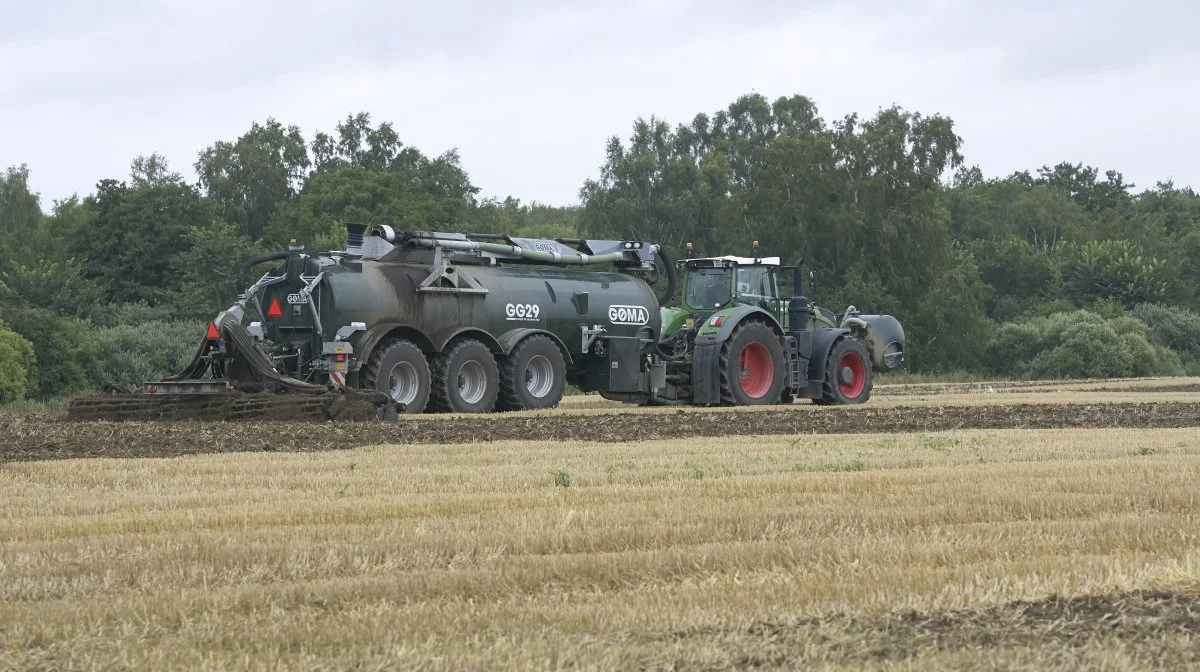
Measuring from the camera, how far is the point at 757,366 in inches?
1075

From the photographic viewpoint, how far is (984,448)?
15.2m

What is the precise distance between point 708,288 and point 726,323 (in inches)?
59.5

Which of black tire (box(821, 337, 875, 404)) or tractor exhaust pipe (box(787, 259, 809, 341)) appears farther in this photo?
black tire (box(821, 337, 875, 404))

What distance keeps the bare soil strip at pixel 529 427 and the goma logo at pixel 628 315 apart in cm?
320

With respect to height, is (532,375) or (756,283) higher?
(756,283)

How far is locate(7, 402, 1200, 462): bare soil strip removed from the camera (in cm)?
1614

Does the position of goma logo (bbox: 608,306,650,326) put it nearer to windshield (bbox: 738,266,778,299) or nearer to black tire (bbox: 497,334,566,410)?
black tire (bbox: 497,334,566,410)

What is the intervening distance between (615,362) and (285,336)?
5750 millimetres

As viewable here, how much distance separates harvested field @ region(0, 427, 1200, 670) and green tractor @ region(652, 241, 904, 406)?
1333cm

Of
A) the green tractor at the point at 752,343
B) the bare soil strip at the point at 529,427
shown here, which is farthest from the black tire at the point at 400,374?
the green tractor at the point at 752,343

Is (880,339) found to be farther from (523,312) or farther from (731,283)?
(523,312)

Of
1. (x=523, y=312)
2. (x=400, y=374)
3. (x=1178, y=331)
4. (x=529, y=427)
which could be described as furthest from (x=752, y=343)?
(x=1178, y=331)

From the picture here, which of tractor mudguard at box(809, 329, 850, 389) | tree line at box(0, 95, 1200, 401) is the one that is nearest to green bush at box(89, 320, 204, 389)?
tree line at box(0, 95, 1200, 401)

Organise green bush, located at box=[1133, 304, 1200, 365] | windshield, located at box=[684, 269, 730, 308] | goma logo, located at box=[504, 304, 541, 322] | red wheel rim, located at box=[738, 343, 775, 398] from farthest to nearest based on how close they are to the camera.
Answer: green bush, located at box=[1133, 304, 1200, 365] → windshield, located at box=[684, 269, 730, 308] → red wheel rim, located at box=[738, 343, 775, 398] → goma logo, located at box=[504, 304, 541, 322]
